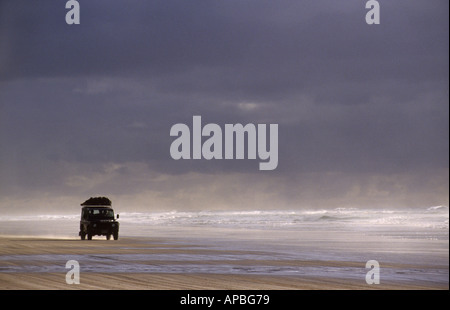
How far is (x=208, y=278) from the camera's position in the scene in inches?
790

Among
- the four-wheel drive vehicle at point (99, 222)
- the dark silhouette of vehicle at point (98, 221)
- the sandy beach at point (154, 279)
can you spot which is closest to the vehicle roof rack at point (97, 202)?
the dark silhouette of vehicle at point (98, 221)

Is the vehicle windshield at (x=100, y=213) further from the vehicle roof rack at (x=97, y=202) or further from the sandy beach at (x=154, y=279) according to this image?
the sandy beach at (x=154, y=279)

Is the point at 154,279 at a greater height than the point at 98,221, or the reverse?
the point at 98,221

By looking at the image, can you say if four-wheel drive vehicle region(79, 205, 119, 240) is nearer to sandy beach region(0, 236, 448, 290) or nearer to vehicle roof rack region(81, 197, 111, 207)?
vehicle roof rack region(81, 197, 111, 207)

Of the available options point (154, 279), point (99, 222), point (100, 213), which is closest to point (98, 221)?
point (99, 222)

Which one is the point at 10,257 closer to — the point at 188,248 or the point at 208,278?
the point at 188,248

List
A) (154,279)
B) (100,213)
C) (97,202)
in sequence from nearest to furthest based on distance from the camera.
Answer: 1. (154,279)
2. (100,213)
3. (97,202)

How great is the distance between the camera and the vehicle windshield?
43719 mm

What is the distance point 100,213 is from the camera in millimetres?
44000

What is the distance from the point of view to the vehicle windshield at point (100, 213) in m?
43.7

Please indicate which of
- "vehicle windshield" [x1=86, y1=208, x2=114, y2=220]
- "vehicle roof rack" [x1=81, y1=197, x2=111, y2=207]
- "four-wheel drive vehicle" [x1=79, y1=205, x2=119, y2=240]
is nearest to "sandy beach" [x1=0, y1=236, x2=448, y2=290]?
"vehicle windshield" [x1=86, y1=208, x2=114, y2=220]

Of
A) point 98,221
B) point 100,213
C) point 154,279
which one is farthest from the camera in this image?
point 98,221

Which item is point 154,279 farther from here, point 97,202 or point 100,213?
point 97,202
